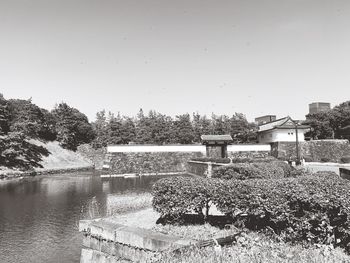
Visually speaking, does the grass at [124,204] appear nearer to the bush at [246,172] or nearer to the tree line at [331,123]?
the bush at [246,172]

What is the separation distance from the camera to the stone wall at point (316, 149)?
40.1 m

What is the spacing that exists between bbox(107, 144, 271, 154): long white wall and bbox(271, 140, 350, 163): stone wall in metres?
2.60

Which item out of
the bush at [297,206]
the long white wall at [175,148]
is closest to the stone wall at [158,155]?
the long white wall at [175,148]

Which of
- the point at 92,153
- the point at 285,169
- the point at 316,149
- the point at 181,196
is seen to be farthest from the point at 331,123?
the point at 181,196

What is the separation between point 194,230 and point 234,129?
4571 cm

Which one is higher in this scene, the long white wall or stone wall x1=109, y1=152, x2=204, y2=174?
the long white wall

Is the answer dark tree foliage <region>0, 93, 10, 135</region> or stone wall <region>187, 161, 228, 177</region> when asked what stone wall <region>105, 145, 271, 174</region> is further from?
dark tree foliage <region>0, 93, 10, 135</region>

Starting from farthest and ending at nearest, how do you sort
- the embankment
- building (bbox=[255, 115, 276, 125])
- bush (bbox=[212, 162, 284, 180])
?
building (bbox=[255, 115, 276, 125]) → the embankment → bush (bbox=[212, 162, 284, 180])

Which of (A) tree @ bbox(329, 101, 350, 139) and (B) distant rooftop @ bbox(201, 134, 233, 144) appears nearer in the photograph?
(B) distant rooftop @ bbox(201, 134, 233, 144)

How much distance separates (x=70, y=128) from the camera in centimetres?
5391

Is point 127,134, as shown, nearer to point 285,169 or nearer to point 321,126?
point 321,126

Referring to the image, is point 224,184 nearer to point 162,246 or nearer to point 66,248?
point 162,246

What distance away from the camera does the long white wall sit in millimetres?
38344

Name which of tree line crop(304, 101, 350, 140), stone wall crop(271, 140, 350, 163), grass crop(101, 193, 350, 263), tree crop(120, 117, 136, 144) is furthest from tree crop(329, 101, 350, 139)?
grass crop(101, 193, 350, 263)
